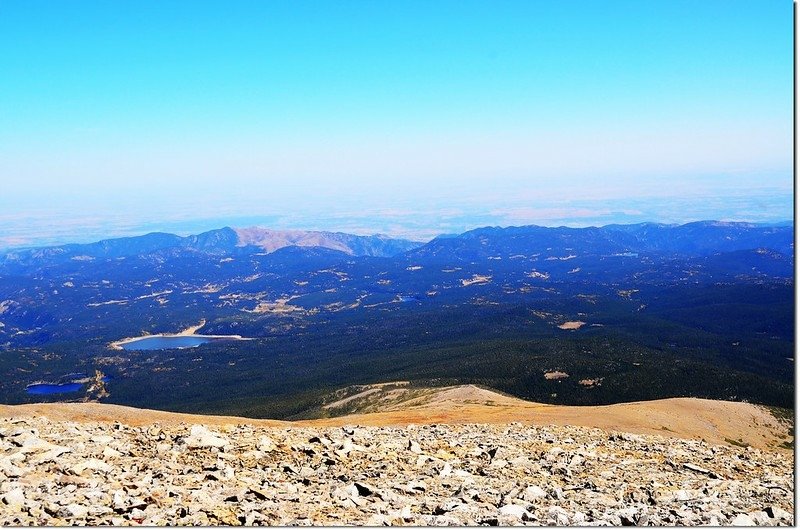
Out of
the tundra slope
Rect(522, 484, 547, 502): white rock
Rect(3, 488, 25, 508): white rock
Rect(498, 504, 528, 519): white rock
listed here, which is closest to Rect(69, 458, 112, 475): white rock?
the tundra slope

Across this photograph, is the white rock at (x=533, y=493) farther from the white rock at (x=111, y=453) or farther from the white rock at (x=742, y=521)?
the white rock at (x=111, y=453)

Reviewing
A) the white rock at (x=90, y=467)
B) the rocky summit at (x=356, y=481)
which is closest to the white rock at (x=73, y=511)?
the rocky summit at (x=356, y=481)

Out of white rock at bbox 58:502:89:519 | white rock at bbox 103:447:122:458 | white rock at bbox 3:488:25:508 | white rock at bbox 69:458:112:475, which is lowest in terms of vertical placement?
white rock at bbox 103:447:122:458

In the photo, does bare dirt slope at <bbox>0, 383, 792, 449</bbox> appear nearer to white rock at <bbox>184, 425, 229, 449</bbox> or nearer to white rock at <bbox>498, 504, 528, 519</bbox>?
white rock at <bbox>184, 425, 229, 449</bbox>

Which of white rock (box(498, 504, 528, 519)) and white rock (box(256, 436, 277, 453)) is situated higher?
white rock (box(498, 504, 528, 519))

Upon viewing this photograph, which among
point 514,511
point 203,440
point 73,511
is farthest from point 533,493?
point 73,511

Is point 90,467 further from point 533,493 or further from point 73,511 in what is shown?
point 533,493

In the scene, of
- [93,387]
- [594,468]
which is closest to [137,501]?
→ [594,468]
